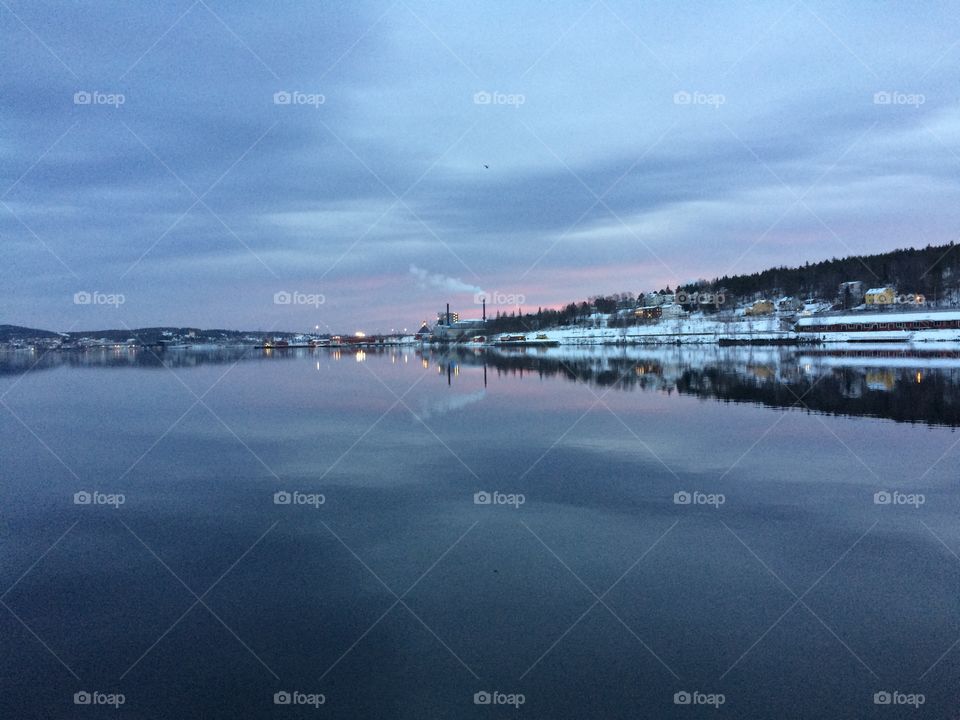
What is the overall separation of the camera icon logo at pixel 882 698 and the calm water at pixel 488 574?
0.08 m

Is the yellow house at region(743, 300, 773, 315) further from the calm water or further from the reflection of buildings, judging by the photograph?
the calm water

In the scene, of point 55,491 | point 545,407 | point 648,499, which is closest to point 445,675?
point 648,499

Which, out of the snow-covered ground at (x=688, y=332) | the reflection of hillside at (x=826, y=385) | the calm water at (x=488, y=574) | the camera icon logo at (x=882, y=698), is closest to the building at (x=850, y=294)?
the snow-covered ground at (x=688, y=332)

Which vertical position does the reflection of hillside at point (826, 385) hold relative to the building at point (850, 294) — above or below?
below

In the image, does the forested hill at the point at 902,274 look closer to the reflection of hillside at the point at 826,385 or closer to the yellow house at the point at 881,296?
the yellow house at the point at 881,296

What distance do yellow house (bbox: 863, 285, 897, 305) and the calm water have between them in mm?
153861

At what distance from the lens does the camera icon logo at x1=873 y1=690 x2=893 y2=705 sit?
6.99 meters

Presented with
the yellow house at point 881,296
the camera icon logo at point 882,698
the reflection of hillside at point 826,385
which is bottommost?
the camera icon logo at point 882,698

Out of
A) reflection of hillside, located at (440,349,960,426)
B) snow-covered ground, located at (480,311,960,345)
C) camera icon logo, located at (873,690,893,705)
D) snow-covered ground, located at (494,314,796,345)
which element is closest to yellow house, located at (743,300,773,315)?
snow-covered ground, located at (480,311,960,345)

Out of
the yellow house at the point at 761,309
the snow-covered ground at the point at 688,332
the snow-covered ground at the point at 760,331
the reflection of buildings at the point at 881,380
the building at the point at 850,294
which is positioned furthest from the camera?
the yellow house at the point at 761,309

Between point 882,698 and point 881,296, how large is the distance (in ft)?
570

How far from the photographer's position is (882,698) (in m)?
7.04

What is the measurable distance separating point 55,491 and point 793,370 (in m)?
48.7

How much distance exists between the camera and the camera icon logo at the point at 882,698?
6988 mm
